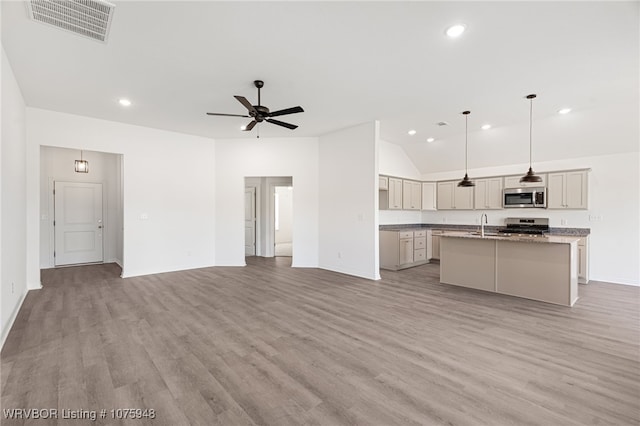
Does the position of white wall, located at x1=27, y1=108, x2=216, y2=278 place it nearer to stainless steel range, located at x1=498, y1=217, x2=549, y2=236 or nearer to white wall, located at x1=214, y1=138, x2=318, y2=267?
white wall, located at x1=214, y1=138, x2=318, y2=267

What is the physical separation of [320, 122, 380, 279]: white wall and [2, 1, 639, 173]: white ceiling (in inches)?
33.6

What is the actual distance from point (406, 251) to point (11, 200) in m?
6.67

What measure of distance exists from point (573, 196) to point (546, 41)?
4400mm

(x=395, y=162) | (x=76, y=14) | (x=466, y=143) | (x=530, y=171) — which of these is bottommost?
(x=530, y=171)

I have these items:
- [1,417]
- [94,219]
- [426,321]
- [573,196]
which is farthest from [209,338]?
[573,196]

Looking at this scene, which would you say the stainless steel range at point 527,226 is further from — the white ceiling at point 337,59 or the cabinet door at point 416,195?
the white ceiling at point 337,59

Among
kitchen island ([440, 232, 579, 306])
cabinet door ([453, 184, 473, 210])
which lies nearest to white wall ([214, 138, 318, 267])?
kitchen island ([440, 232, 579, 306])

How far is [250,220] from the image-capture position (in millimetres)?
8547

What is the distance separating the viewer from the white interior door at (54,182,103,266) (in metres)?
6.78

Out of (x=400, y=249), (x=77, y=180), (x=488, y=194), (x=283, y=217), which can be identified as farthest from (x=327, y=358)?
(x=283, y=217)

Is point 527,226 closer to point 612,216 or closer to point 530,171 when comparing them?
point 612,216

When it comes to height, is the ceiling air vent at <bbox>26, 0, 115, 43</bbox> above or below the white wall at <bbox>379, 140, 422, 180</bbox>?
above

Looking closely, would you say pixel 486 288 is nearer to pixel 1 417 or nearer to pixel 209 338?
pixel 209 338

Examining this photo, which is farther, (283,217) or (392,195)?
(283,217)
